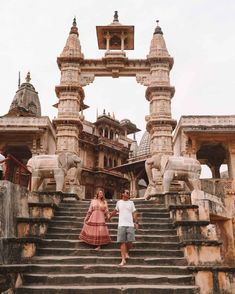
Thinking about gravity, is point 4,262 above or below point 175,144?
below

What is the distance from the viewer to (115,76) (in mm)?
19547

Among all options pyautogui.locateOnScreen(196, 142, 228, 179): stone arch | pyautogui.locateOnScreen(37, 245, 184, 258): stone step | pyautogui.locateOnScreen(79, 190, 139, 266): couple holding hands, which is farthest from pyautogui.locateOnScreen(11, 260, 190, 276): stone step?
pyautogui.locateOnScreen(196, 142, 228, 179): stone arch

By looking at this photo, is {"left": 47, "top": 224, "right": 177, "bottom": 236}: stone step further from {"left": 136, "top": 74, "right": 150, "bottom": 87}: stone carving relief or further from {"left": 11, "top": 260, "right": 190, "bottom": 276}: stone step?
{"left": 136, "top": 74, "right": 150, "bottom": 87}: stone carving relief

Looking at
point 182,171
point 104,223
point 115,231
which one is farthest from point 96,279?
point 182,171

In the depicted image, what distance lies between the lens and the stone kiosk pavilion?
23.1 feet

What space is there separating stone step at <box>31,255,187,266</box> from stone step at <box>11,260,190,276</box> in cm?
27

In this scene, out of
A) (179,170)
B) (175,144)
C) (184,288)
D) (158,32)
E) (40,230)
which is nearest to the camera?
(184,288)

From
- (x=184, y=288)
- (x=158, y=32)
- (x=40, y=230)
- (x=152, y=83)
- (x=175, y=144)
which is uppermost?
(x=158, y=32)

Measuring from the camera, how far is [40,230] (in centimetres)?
887

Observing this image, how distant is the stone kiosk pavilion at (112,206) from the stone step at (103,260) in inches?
0.9

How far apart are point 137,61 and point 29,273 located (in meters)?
15.0

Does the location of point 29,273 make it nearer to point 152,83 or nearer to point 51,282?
point 51,282

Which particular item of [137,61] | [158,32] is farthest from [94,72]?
[158,32]

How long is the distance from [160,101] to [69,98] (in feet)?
16.7
